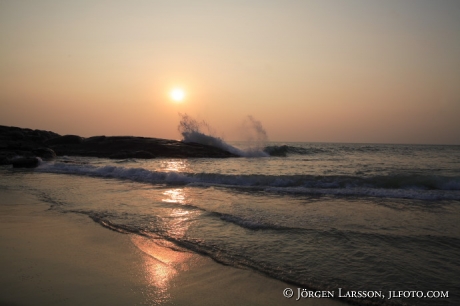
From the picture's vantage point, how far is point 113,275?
4.19 meters

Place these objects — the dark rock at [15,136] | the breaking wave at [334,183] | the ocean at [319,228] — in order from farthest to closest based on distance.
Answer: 1. the dark rock at [15,136]
2. the breaking wave at [334,183]
3. the ocean at [319,228]

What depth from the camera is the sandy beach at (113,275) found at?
3574 mm

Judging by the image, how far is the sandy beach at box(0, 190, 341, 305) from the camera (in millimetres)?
3574

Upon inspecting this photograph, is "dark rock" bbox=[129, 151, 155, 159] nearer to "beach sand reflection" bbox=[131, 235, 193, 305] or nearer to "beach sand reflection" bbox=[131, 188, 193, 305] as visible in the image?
"beach sand reflection" bbox=[131, 188, 193, 305]

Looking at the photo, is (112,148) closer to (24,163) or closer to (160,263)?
(24,163)

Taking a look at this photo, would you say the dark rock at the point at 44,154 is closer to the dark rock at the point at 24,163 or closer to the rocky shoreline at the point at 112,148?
the rocky shoreline at the point at 112,148

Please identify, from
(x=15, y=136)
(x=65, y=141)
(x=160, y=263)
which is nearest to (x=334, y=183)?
(x=160, y=263)

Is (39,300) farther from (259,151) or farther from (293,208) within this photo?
(259,151)

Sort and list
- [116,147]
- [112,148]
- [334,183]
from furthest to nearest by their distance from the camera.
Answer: [116,147] < [112,148] < [334,183]

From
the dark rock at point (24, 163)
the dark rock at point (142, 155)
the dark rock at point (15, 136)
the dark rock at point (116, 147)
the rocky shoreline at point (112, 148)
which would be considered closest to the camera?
the dark rock at point (24, 163)
